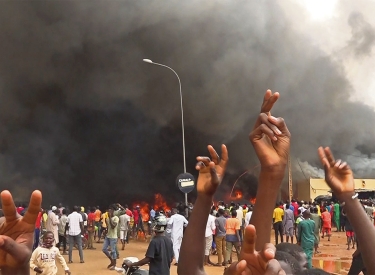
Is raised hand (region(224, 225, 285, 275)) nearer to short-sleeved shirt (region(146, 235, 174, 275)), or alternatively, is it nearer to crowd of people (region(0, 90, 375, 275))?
crowd of people (region(0, 90, 375, 275))

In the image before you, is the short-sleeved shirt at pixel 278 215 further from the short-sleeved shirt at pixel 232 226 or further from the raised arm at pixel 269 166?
the raised arm at pixel 269 166

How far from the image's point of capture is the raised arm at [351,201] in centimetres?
167

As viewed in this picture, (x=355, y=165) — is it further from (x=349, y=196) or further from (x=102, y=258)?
(x=349, y=196)

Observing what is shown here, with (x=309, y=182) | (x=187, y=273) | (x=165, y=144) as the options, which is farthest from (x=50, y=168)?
(x=187, y=273)

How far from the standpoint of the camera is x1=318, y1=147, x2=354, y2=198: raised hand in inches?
69.9

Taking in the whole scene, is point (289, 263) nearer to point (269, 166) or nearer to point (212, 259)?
point (269, 166)

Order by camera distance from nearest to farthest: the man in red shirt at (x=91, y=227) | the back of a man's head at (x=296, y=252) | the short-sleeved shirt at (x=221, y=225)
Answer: the back of a man's head at (x=296, y=252) → the short-sleeved shirt at (x=221, y=225) → the man in red shirt at (x=91, y=227)

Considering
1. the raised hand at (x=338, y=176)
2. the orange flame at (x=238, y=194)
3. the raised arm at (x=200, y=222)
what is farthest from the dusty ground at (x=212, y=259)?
the orange flame at (x=238, y=194)

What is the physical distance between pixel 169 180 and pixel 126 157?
317cm

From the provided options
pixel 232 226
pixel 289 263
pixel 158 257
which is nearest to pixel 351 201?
pixel 289 263

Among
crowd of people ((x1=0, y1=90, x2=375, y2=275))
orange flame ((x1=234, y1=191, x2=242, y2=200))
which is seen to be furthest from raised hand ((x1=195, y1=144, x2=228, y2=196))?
orange flame ((x1=234, y1=191, x2=242, y2=200))

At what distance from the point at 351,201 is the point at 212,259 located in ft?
29.8

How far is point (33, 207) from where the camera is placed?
5.92 feet

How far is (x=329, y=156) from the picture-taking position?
184 cm
